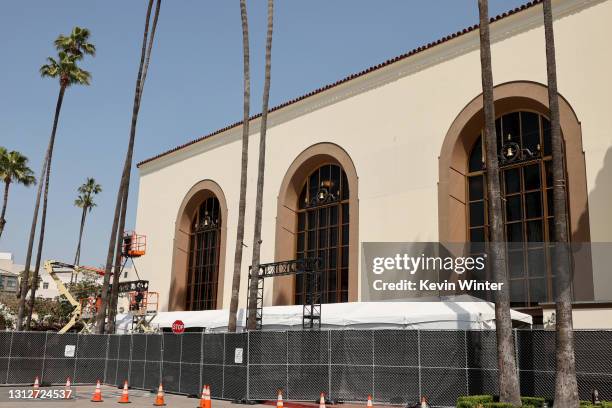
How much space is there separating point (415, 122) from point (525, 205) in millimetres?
6430

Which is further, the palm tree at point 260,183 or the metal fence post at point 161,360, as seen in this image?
the palm tree at point 260,183

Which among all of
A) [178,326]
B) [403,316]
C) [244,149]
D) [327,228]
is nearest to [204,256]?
[178,326]

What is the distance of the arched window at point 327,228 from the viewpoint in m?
32.1

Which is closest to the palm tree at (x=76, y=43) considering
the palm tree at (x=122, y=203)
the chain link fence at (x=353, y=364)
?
the palm tree at (x=122, y=203)

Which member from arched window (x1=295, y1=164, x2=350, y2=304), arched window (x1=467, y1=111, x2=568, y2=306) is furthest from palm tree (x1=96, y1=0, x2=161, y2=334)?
arched window (x1=467, y1=111, x2=568, y2=306)

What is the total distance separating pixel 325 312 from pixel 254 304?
2.99 metres

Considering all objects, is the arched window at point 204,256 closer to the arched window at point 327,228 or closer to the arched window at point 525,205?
the arched window at point 327,228

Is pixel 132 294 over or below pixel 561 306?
over

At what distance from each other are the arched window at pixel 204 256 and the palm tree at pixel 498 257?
24549 millimetres

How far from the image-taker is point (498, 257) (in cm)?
1775

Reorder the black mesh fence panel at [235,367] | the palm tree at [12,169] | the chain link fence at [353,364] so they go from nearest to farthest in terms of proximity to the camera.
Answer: the chain link fence at [353,364] → the black mesh fence panel at [235,367] → the palm tree at [12,169]

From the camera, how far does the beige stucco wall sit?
23.8 m

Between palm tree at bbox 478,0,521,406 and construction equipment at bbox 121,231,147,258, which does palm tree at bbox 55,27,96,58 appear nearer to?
construction equipment at bbox 121,231,147,258

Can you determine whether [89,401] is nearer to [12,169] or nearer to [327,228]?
[327,228]
